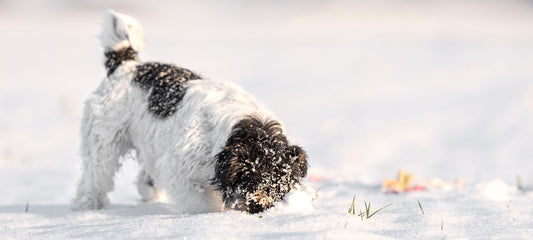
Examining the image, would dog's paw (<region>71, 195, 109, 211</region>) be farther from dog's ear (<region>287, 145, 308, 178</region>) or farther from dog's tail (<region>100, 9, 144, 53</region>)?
dog's ear (<region>287, 145, 308, 178</region>)

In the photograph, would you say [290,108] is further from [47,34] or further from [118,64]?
[47,34]

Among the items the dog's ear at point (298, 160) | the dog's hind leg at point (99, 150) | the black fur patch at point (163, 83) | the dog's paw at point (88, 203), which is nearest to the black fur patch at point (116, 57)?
the black fur patch at point (163, 83)

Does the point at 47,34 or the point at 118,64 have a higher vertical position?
the point at 47,34

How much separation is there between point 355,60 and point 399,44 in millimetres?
2501

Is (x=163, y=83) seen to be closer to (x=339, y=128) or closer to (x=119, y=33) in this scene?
(x=119, y=33)

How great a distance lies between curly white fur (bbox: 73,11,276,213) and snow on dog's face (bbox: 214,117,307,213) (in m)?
0.21

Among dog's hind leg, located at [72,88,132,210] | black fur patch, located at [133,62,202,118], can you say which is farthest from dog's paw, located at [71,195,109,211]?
black fur patch, located at [133,62,202,118]

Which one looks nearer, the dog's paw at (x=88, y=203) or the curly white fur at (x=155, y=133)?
the curly white fur at (x=155, y=133)

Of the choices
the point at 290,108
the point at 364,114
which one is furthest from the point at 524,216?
the point at 290,108

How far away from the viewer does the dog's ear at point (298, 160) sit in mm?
3924

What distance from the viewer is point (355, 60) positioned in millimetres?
20391

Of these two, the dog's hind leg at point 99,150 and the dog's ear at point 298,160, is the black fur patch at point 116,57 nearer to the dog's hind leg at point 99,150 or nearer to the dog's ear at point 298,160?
the dog's hind leg at point 99,150

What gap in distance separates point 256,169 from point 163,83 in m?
1.68

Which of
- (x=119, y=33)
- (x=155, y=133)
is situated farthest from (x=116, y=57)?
(x=155, y=133)
